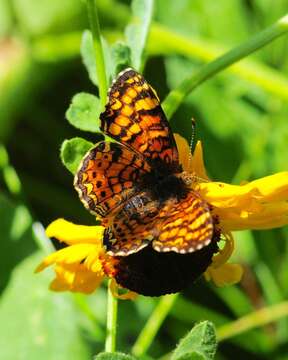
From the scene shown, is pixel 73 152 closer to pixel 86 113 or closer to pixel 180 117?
pixel 86 113

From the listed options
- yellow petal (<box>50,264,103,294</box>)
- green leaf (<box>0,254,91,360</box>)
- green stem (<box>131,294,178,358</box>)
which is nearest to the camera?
yellow petal (<box>50,264,103,294</box>)

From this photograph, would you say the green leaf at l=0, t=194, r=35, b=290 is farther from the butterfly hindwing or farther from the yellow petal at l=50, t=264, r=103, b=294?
the butterfly hindwing

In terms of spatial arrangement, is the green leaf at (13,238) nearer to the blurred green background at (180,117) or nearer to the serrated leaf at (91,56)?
the blurred green background at (180,117)

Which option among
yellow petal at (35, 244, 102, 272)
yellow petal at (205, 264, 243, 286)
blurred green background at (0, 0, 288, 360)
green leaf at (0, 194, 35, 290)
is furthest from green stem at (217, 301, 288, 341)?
yellow petal at (35, 244, 102, 272)

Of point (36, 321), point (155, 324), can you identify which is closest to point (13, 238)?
point (36, 321)

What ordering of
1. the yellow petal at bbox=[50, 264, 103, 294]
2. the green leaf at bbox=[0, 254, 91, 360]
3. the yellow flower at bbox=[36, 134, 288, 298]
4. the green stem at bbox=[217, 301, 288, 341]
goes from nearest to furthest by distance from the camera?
1. the yellow flower at bbox=[36, 134, 288, 298]
2. the yellow petal at bbox=[50, 264, 103, 294]
3. the green leaf at bbox=[0, 254, 91, 360]
4. the green stem at bbox=[217, 301, 288, 341]

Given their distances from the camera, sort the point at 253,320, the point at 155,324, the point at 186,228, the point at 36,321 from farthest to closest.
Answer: the point at 253,320
the point at 36,321
the point at 155,324
the point at 186,228
